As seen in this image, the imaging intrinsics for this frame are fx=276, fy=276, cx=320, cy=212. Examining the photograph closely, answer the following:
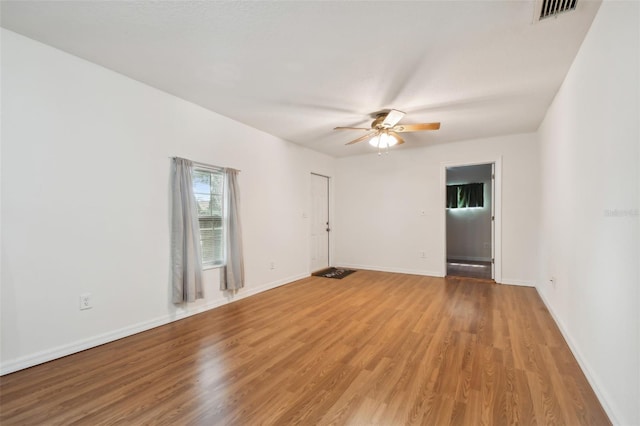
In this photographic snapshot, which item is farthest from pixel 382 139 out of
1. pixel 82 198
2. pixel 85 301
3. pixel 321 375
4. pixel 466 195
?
pixel 466 195

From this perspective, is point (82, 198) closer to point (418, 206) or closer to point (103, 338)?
point (103, 338)

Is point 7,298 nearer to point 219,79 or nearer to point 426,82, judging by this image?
point 219,79

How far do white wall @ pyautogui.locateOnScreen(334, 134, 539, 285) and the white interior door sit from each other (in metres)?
0.31

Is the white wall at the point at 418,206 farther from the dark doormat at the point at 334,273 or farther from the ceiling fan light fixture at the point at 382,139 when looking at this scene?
the ceiling fan light fixture at the point at 382,139

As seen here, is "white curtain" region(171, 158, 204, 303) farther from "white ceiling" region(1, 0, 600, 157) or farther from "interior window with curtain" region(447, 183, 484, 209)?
"interior window with curtain" region(447, 183, 484, 209)

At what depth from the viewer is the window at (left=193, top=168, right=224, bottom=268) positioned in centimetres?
354

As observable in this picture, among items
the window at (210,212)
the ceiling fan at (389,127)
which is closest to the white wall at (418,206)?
the ceiling fan at (389,127)

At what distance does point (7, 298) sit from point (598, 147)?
4343mm

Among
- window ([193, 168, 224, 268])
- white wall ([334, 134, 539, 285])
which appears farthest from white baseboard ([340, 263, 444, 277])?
window ([193, 168, 224, 268])

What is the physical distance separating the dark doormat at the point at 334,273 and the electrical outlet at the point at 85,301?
3.62 metres

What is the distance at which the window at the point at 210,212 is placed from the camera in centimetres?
354

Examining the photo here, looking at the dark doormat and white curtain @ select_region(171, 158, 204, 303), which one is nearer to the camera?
white curtain @ select_region(171, 158, 204, 303)

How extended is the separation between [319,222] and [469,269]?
3.52 m

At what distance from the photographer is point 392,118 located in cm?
337
